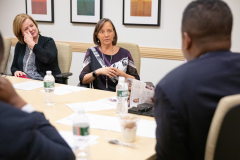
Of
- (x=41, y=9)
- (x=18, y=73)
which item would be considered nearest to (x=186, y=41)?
Result: (x=18, y=73)

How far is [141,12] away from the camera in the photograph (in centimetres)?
373

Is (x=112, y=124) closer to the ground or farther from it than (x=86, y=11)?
closer to the ground

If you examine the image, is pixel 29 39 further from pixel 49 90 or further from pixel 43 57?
pixel 49 90

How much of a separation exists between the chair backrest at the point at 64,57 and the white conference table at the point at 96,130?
80 cm

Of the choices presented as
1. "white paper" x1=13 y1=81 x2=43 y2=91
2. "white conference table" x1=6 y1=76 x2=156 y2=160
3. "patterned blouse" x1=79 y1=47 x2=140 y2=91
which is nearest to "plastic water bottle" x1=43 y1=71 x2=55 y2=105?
"white conference table" x1=6 y1=76 x2=156 y2=160

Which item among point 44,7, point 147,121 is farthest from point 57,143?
point 44,7

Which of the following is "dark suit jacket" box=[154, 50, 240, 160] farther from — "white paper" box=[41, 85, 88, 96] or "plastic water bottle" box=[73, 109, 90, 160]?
"white paper" box=[41, 85, 88, 96]

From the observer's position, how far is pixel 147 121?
1.65 meters

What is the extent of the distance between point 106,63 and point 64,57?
573 millimetres

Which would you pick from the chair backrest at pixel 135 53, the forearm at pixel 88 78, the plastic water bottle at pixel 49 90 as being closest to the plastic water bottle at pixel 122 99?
the plastic water bottle at pixel 49 90

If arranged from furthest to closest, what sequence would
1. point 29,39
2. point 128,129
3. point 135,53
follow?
1. point 29,39
2. point 135,53
3. point 128,129

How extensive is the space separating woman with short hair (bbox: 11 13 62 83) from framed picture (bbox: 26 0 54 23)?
4.18 ft

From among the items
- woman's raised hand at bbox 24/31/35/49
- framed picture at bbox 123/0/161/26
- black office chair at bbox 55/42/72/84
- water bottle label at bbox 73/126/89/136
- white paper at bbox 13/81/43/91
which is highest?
framed picture at bbox 123/0/161/26

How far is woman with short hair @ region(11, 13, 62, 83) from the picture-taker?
10.00 ft
